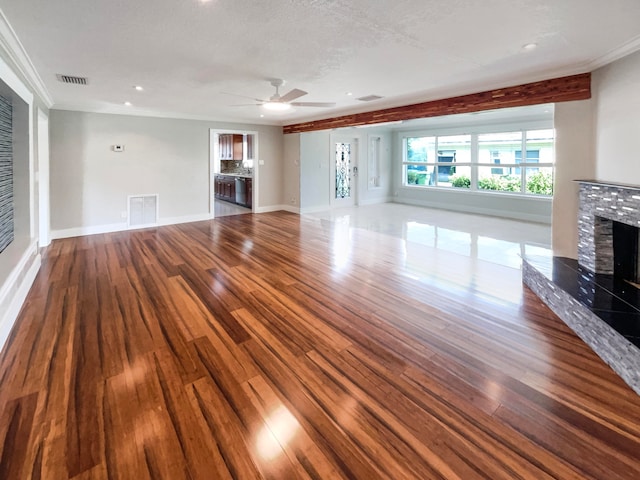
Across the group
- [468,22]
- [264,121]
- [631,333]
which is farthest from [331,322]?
[264,121]

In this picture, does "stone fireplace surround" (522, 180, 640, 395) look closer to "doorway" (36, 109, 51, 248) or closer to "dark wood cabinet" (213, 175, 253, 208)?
"doorway" (36, 109, 51, 248)

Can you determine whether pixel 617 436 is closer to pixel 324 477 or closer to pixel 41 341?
pixel 324 477

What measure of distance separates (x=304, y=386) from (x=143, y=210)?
6609 mm

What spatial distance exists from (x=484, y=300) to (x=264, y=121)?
22.8ft

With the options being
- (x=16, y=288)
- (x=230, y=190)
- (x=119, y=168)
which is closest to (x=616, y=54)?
(x=16, y=288)

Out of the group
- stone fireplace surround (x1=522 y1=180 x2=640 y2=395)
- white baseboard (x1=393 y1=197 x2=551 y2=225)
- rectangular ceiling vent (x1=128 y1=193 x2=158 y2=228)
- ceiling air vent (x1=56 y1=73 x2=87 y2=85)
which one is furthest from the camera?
white baseboard (x1=393 y1=197 x2=551 y2=225)

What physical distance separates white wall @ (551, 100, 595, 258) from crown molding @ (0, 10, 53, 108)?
17.6 ft

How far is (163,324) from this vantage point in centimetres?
298

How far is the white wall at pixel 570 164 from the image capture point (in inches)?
148

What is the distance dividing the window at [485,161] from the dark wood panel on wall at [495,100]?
4.20 m

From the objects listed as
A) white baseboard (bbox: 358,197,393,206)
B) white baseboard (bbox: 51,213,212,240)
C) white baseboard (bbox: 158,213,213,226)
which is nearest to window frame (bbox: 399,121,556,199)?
white baseboard (bbox: 358,197,393,206)

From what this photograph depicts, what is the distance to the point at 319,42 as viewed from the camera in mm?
3029

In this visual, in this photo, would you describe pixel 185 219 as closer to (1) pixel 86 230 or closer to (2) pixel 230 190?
(1) pixel 86 230

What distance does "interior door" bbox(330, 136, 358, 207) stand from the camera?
9.83 meters
